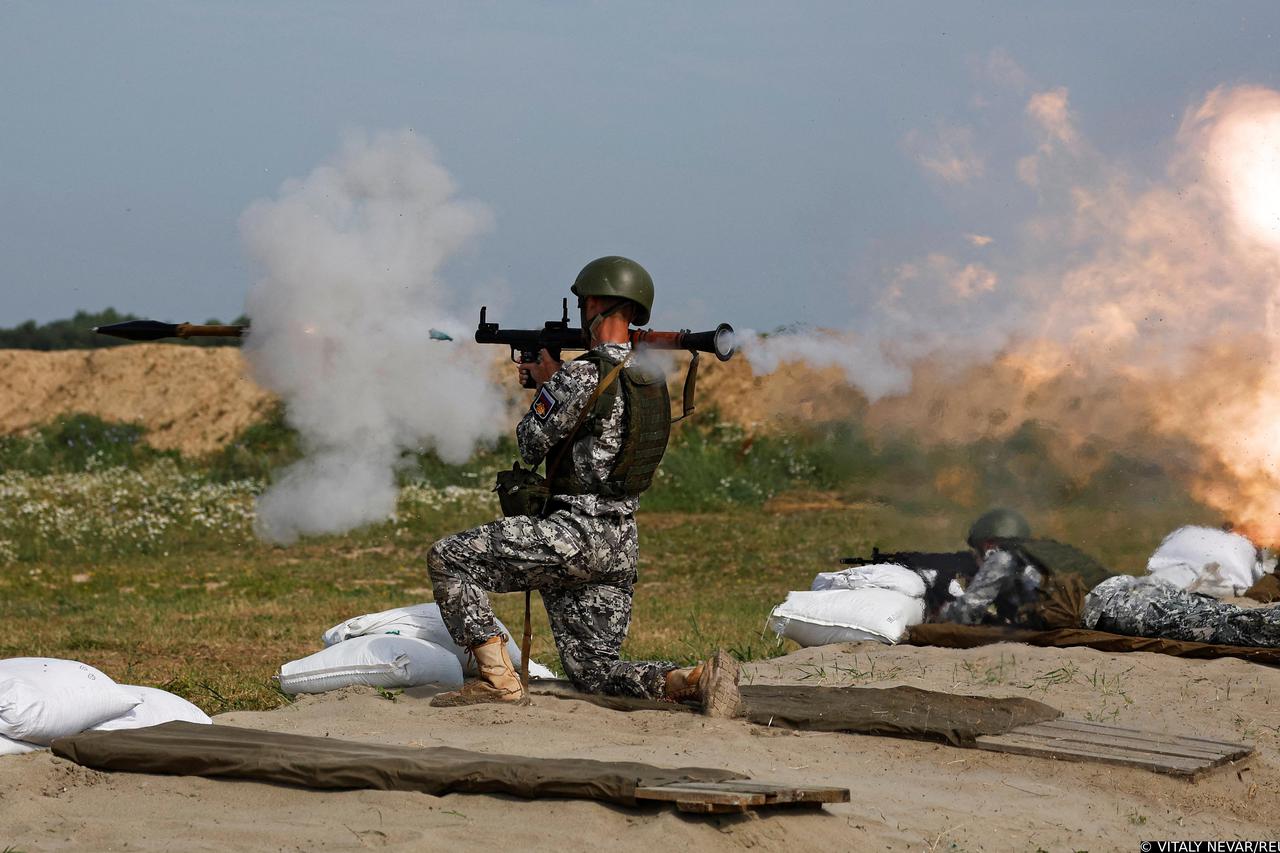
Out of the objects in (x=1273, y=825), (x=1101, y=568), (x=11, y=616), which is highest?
(x=1101, y=568)

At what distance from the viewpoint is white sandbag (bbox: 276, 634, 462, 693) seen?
7.77 m

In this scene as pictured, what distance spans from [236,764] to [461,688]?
6.44ft

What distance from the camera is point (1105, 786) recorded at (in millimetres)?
5957

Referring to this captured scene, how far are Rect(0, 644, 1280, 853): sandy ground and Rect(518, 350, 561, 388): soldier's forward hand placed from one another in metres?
1.66

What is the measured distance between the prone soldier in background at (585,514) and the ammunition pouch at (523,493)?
0.04 feet

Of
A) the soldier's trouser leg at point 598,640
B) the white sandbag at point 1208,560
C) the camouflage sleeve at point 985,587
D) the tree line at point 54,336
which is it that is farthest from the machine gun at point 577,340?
the tree line at point 54,336

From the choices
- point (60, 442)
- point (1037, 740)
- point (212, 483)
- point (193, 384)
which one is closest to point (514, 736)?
point (1037, 740)

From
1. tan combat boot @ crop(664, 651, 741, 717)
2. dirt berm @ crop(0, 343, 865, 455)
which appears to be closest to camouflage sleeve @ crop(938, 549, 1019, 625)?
tan combat boot @ crop(664, 651, 741, 717)

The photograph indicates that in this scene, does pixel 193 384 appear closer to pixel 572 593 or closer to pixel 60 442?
pixel 60 442

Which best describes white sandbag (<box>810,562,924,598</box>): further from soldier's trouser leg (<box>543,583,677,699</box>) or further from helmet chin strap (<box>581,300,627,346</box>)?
helmet chin strap (<box>581,300,627,346</box>)

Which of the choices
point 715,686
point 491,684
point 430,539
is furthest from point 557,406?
point 430,539

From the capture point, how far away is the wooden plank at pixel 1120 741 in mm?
6227

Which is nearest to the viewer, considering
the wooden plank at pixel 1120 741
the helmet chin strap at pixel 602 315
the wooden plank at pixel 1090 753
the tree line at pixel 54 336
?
the wooden plank at pixel 1090 753

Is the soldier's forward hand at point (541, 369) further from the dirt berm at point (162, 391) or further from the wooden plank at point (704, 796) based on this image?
the dirt berm at point (162, 391)
